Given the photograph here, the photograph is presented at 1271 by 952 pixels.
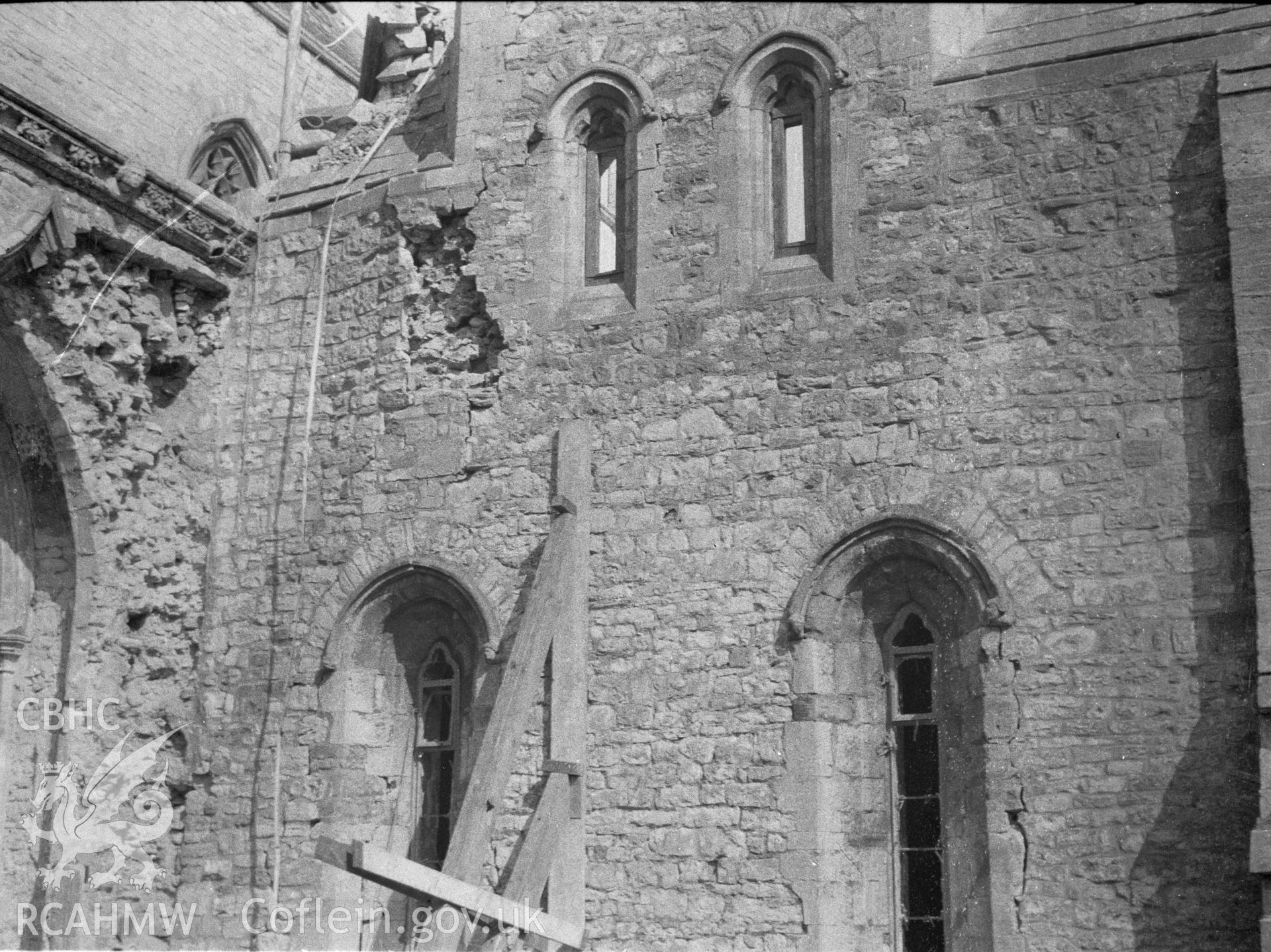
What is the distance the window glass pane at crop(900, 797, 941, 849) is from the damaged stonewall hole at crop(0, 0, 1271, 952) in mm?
20

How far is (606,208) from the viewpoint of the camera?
40.1 feet

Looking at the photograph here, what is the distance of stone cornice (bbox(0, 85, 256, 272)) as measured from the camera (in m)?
11.1

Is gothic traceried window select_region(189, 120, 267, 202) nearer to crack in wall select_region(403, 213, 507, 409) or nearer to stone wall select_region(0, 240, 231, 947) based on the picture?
stone wall select_region(0, 240, 231, 947)

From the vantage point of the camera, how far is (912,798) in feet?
33.9

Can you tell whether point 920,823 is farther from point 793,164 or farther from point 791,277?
point 793,164

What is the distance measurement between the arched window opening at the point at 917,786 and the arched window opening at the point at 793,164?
8.35 feet

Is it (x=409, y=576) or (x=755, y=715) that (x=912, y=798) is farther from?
(x=409, y=576)

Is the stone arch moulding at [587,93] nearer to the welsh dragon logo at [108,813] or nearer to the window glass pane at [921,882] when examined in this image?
the welsh dragon logo at [108,813]

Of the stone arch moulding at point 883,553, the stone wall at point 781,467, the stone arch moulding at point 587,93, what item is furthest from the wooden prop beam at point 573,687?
the stone arch moulding at point 587,93

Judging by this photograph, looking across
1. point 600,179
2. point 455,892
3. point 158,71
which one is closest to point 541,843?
point 455,892

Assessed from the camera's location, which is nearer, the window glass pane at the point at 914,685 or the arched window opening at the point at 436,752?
the window glass pane at the point at 914,685

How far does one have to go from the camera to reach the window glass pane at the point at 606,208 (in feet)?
38.9

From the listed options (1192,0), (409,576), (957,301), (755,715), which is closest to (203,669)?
(409,576)

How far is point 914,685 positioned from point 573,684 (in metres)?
2.06
